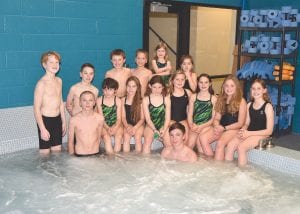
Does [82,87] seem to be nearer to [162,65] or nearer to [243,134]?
[162,65]

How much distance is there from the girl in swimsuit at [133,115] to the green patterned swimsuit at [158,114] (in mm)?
138

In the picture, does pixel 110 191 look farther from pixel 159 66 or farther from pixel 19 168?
pixel 159 66

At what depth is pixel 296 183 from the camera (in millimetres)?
3998

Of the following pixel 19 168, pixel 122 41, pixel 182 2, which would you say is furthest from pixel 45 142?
pixel 182 2

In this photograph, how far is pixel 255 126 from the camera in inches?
178

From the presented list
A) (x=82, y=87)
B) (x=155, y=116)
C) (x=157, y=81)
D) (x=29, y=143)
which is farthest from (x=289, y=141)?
(x=29, y=143)

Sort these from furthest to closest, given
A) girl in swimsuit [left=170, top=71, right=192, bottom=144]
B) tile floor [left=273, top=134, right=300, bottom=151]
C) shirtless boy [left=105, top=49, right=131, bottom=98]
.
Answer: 1. tile floor [left=273, top=134, right=300, bottom=151]
2. shirtless boy [left=105, top=49, right=131, bottom=98]
3. girl in swimsuit [left=170, top=71, right=192, bottom=144]

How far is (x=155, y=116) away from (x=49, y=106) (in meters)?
1.26

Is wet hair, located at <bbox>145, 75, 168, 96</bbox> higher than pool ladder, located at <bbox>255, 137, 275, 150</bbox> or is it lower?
higher

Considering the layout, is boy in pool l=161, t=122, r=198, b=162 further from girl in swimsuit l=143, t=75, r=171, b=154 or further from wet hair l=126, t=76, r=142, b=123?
wet hair l=126, t=76, r=142, b=123

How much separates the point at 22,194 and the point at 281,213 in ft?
7.51

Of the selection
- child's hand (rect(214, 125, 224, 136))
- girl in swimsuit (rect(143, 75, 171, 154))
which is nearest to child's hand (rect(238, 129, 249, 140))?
child's hand (rect(214, 125, 224, 136))

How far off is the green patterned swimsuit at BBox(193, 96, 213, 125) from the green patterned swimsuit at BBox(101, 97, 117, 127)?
0.98 m

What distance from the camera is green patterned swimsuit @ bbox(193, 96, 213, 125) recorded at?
15.8 ft
